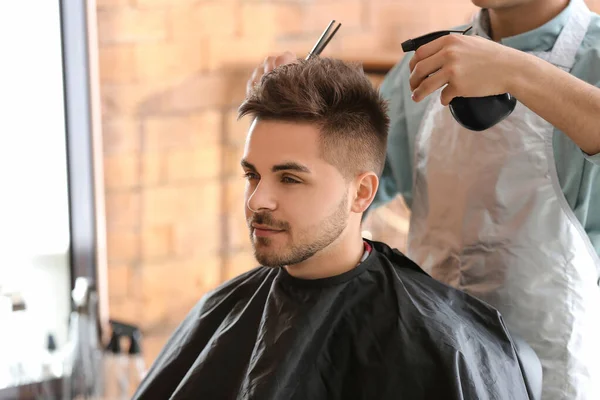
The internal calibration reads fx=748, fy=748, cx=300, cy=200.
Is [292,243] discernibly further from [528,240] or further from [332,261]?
[528,240]

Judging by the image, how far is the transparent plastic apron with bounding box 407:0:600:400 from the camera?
1.54m

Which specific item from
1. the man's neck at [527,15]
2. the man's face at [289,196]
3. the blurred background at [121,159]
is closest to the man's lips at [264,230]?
the man's face at [289,196]

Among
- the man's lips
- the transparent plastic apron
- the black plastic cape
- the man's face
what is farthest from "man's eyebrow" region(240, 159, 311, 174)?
the transparent plastic apron

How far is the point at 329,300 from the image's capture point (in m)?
1.52

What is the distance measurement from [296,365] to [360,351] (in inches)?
5.0

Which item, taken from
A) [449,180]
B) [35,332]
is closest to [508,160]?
[449,180]

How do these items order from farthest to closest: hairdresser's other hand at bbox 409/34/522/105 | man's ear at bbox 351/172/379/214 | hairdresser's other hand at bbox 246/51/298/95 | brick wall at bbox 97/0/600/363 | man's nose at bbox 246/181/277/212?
1. brick wall at bbox 97/0/600/363
2. hairdresser's other hand at bbox 246/51/298/95
3. man's ear at bbox 351/172/379/214
4. man's nose at bbox 246/181/277/212
5. hairdresser's other hand at bbox 409/34/522/105

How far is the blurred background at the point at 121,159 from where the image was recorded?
2.22m

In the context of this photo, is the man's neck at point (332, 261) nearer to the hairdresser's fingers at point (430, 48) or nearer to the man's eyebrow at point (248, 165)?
the man's eyebrow at point (248, 165)

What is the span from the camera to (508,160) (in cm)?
162

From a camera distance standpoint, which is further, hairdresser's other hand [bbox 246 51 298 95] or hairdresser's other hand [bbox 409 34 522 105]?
hairdresser's other hand [bbox 246 51 298 95]

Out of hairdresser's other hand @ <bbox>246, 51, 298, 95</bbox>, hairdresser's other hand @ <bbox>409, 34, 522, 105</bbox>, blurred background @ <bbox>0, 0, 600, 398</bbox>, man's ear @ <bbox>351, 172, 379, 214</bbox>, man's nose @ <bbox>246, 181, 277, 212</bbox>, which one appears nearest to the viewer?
hairdresser's other hand @ <bbox>409, 34, 522, 105</bbox>

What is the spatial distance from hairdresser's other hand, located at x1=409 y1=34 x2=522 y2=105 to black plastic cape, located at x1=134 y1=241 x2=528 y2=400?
1.40ft

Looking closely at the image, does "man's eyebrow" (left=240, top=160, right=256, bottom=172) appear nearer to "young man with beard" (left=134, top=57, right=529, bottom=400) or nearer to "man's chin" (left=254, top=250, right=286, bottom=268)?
"young man with beard" (left=134, top=57, right=529, bottom=400)
